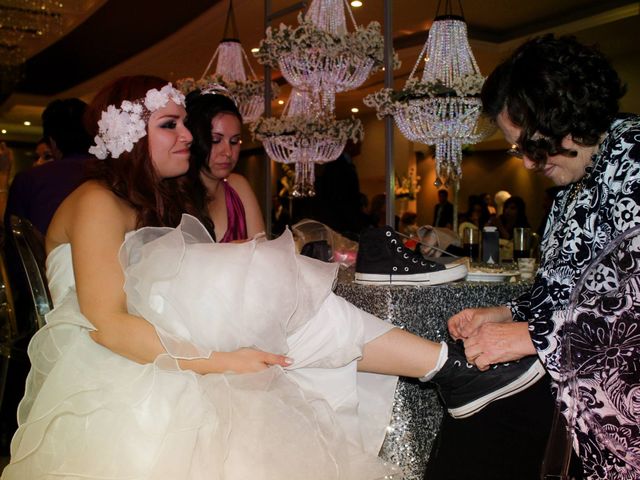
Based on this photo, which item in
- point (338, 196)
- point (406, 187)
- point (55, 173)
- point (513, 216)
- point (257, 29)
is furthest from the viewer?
point (406, 187)

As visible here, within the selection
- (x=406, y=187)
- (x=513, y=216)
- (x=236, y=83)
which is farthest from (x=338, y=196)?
(x=406, y=187)

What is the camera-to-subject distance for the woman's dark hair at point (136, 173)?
1.90 meters

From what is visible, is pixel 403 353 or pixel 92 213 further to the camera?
pixel 403 353

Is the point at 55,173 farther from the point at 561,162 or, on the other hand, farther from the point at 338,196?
the point at 561,162

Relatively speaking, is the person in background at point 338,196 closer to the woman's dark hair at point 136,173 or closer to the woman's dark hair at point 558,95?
the woman's dark hair at point 136,173

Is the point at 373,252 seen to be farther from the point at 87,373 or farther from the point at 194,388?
the point at 87,373

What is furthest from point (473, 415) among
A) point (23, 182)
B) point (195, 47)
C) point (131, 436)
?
point (195, 47)

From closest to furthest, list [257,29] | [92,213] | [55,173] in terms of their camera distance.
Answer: [92,213]
[55,173]
[257,29]

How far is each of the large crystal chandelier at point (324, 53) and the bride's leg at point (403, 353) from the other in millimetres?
1494

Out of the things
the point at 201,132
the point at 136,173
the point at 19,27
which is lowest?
the point at 136,173

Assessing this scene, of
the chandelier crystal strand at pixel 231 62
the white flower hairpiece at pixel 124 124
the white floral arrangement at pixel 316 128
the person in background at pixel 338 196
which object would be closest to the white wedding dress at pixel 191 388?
the white flower hairpiece at pixel 124 124

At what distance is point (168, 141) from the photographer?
209 centimetres

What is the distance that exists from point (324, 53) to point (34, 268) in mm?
1531

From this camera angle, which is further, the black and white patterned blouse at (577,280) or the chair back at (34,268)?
the chair back at (34,268)
